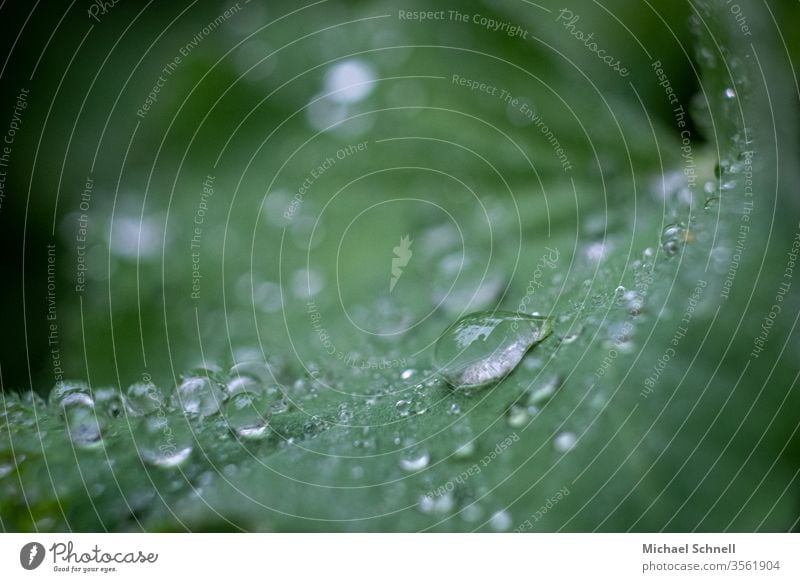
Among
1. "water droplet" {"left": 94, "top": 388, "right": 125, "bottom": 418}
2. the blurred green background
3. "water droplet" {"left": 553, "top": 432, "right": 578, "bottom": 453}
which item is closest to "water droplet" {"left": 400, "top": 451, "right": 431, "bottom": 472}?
the blurred green background

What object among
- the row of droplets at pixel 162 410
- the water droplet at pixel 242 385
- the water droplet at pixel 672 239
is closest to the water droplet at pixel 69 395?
the row of droplets at pixel 162 410

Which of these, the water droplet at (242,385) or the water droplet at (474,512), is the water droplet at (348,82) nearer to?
the water droplet at (242,385)

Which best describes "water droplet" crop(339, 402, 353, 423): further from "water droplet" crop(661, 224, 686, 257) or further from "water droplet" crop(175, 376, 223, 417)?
"water droplet" crop(661, 224, 686, 257)

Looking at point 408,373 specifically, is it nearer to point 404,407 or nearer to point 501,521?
point 404,407

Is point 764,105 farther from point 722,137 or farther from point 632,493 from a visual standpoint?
point 632,493
